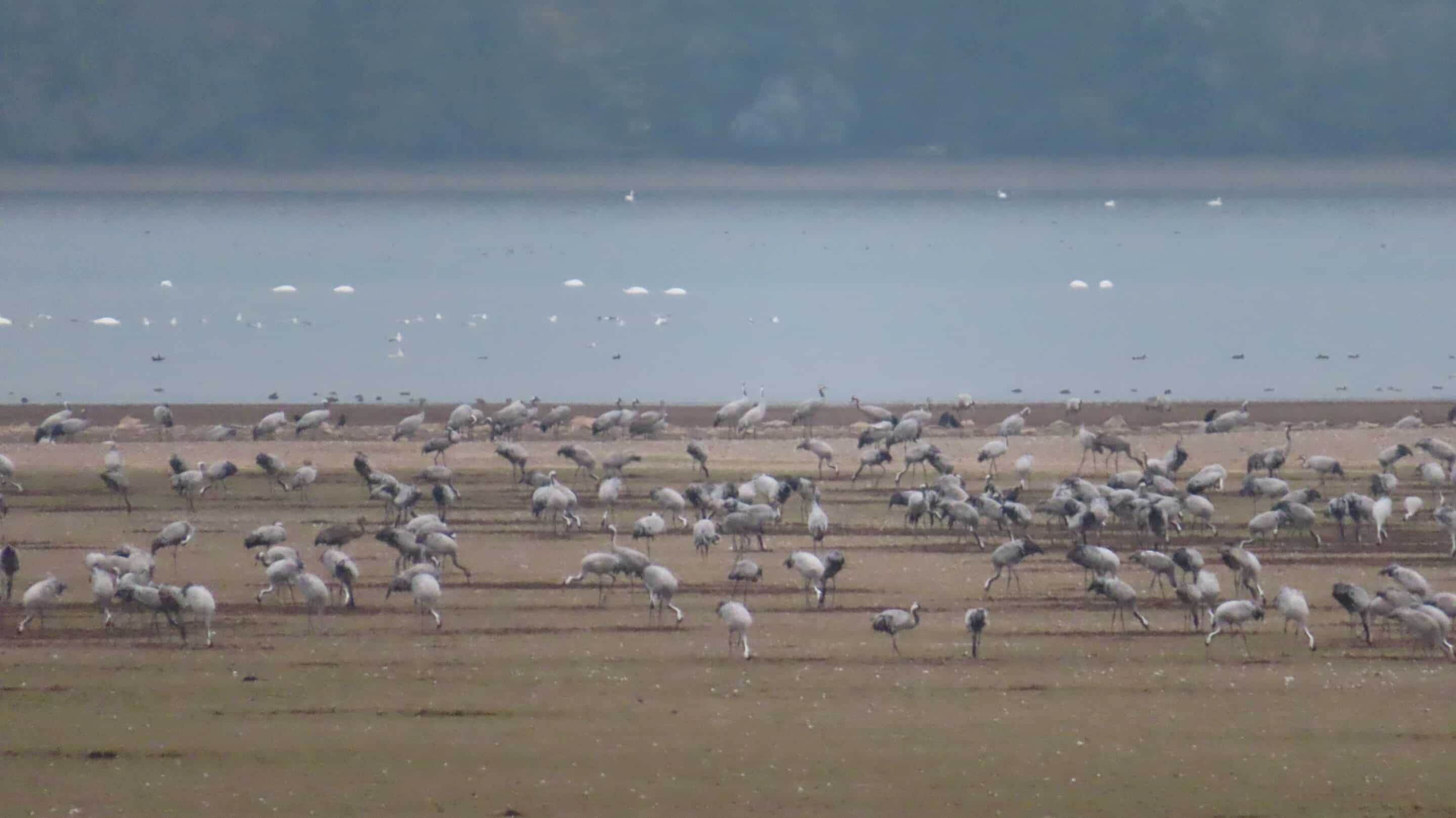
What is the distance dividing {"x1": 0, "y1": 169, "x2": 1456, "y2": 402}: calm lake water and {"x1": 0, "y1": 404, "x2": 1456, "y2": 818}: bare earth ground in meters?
16.3

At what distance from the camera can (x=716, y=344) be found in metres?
46.5

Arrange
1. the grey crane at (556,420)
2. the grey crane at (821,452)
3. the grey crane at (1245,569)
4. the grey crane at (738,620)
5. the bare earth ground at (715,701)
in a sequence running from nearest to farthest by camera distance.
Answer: the bare earth ground at (715,701), the grey crane at (738,620), the grey crane at (1245,569), the grey crane at (821,452), the grey crane at (556,420)

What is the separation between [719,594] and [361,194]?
13148cm

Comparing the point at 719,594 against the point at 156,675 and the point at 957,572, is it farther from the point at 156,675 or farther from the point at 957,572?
the point at 156,675

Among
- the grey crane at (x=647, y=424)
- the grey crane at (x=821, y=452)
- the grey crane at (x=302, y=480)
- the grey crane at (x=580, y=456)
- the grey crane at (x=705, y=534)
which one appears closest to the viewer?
the grey crane at (x=705, y=534)

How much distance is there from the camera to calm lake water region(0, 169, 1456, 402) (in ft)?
127

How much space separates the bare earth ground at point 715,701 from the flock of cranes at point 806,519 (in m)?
0.22

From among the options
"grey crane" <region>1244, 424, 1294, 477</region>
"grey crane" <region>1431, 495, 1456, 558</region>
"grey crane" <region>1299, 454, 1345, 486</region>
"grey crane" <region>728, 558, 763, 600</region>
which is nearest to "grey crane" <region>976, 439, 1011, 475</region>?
"grey crane" <region>1244, 424, 1294, 477</region>

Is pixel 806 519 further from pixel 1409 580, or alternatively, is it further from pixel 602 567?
pixel 1409 580

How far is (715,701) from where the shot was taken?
569 inches

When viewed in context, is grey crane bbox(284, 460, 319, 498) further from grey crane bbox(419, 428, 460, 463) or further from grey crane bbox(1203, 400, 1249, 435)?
grey crane bbox(1203, 400, 1249, 435)

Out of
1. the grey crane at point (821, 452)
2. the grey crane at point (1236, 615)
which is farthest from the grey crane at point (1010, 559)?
the grey crane at point (821, 452)

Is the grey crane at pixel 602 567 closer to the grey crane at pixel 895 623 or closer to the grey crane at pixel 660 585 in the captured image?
the grey crane at pixel 660 585

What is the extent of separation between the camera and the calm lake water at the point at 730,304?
127 feet
